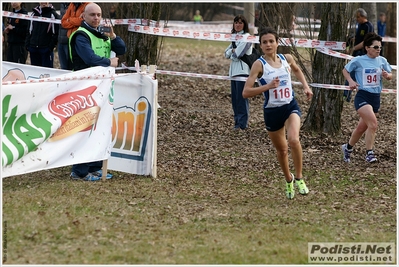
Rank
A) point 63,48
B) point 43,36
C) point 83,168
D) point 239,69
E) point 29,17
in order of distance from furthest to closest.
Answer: point 29,17
point 43,36
point 63,48
point 239,69
point 83,168

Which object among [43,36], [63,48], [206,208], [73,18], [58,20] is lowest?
[206,208]

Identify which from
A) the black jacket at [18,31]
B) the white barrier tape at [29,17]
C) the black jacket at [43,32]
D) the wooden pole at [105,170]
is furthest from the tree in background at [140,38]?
the wooden pole at [105,170]

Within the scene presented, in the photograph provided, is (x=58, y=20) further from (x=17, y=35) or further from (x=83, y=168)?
(x=83, y=168)

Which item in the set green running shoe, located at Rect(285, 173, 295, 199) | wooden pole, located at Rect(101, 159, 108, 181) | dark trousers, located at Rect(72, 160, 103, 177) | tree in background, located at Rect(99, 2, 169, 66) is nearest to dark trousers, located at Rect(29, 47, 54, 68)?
tree in background, located at Rect(99, 2, 169, 66)

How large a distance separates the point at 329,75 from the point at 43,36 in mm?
5962

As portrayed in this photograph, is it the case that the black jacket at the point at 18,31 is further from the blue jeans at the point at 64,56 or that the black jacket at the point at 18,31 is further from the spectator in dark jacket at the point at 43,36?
the blue jeans at the point at 64,56

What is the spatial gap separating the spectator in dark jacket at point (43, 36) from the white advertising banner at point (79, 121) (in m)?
4.97

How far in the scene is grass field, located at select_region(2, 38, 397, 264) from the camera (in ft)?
20.7

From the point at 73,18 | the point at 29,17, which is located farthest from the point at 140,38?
the point at 73,18

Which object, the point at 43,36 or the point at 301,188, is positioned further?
the point at 43,36

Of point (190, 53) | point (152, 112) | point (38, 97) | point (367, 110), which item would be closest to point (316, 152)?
point (367, 110)

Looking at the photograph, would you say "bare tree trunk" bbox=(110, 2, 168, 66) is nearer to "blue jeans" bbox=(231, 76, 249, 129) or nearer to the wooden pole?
"blue jeans" bbox=(231, 76, 249, 129)

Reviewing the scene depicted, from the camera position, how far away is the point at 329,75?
482 inches

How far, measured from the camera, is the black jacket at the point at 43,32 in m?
15.0
